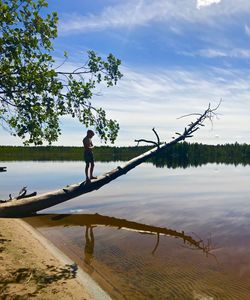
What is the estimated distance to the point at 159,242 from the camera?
11.9 metres

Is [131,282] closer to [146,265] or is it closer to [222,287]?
[146,265]

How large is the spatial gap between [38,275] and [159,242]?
5.26m

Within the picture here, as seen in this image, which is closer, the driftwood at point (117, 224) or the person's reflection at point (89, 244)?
the person's reflection at point (89, 244)

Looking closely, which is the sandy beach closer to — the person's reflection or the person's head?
the person's reflection

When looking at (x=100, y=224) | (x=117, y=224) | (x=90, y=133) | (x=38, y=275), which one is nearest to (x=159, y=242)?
(x=117, y=224)

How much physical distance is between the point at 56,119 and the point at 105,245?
4.15 m

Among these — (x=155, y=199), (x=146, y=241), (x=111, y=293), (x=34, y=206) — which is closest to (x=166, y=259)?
(x=146, y=241)

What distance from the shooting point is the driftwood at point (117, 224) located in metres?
11.6

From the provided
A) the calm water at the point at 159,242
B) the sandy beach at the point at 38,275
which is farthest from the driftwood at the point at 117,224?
the sandy beach at the point at 38,275

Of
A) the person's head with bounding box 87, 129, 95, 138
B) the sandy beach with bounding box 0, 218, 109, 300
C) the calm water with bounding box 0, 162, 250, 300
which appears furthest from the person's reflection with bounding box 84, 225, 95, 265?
the person's head with bounding box 87, 129, 95, 138

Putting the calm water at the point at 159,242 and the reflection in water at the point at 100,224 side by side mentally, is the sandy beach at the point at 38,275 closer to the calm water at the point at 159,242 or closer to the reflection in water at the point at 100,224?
the calm water at the point at 159,242

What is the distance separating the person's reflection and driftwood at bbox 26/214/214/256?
0.87 metres

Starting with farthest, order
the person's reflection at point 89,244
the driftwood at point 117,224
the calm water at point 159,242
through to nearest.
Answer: the driftwood at point 117,224
the person's reflection at point 89,244
the calm water at point 159,242

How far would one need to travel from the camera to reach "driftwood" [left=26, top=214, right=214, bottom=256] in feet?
37.9
